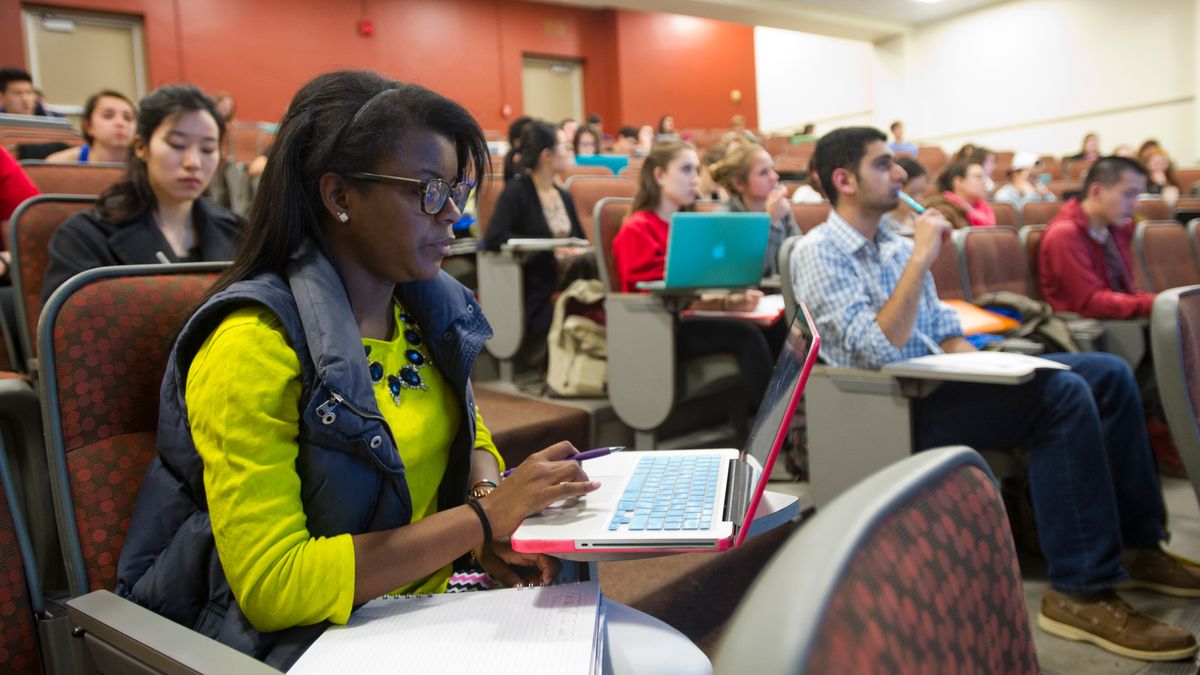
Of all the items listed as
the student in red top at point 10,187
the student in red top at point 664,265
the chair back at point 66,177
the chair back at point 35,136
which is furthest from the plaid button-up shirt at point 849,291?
the chair back at point 35,136

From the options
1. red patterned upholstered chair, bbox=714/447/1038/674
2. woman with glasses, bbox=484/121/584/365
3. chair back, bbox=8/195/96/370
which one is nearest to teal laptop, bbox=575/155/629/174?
woman with glasses, bbox=484/121/584/365

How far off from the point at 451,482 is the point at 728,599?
0.80m

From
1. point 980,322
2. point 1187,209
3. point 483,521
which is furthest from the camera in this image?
point 1187,209

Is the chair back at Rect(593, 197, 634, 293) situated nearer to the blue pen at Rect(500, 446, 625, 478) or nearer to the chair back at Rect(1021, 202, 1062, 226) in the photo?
the blue pen at Rect(500, 446, 625, 478)

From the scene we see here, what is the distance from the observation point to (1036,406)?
5.37 ft

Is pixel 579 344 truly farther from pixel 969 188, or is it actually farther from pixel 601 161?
pixel 601 161

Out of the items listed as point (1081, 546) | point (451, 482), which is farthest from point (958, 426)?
point (451, 482)

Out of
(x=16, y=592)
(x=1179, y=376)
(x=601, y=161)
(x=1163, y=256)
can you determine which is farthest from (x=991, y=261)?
(x=601, y=161)

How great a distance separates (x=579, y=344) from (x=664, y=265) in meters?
0.39

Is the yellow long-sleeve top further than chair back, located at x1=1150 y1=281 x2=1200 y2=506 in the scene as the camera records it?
No

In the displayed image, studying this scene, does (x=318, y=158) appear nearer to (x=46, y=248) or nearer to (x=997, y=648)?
(x=997, y=648)

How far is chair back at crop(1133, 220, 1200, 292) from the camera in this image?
10.2 ft

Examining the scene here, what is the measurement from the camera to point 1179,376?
112cm

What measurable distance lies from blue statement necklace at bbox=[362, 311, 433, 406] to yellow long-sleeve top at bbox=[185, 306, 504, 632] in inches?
5.0
